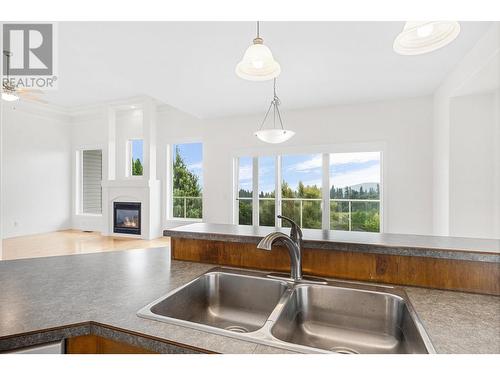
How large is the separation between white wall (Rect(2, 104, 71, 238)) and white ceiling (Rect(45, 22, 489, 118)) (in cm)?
234

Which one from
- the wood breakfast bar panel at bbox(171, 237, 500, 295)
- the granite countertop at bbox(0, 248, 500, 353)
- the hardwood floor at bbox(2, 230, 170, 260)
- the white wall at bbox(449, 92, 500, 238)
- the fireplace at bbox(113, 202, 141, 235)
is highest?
the white wall at bbox(449, 92, 500, 238)

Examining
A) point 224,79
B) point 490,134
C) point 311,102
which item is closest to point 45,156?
point 224,79

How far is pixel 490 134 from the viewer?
10.0 feet

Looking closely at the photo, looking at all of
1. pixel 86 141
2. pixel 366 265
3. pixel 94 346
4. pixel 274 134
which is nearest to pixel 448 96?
pixel 274 134

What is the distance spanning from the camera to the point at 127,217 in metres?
5.89

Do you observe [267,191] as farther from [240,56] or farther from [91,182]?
[91,182]

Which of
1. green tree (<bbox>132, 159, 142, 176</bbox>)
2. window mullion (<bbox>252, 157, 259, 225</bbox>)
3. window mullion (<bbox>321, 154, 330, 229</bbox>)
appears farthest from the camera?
green tree (<bbox>132, 159, 142, 176</bbox>)

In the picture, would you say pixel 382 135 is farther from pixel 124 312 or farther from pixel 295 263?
pixel 124 312

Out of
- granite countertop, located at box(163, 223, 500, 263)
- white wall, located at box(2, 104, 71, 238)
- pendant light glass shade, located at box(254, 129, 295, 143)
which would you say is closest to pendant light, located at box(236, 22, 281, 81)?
pendant light glass shade, located at box(254, 129, 295, 143)

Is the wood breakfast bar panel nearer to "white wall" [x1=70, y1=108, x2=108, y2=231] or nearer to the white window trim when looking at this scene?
"white wall" [x1=70, y1=108, x2=108, y2=231]

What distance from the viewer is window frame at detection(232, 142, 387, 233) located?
4.41 metres

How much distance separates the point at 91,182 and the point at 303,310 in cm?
769

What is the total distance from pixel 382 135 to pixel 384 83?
1050 millimetres

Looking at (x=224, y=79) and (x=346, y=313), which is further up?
(x=224, y=79)
